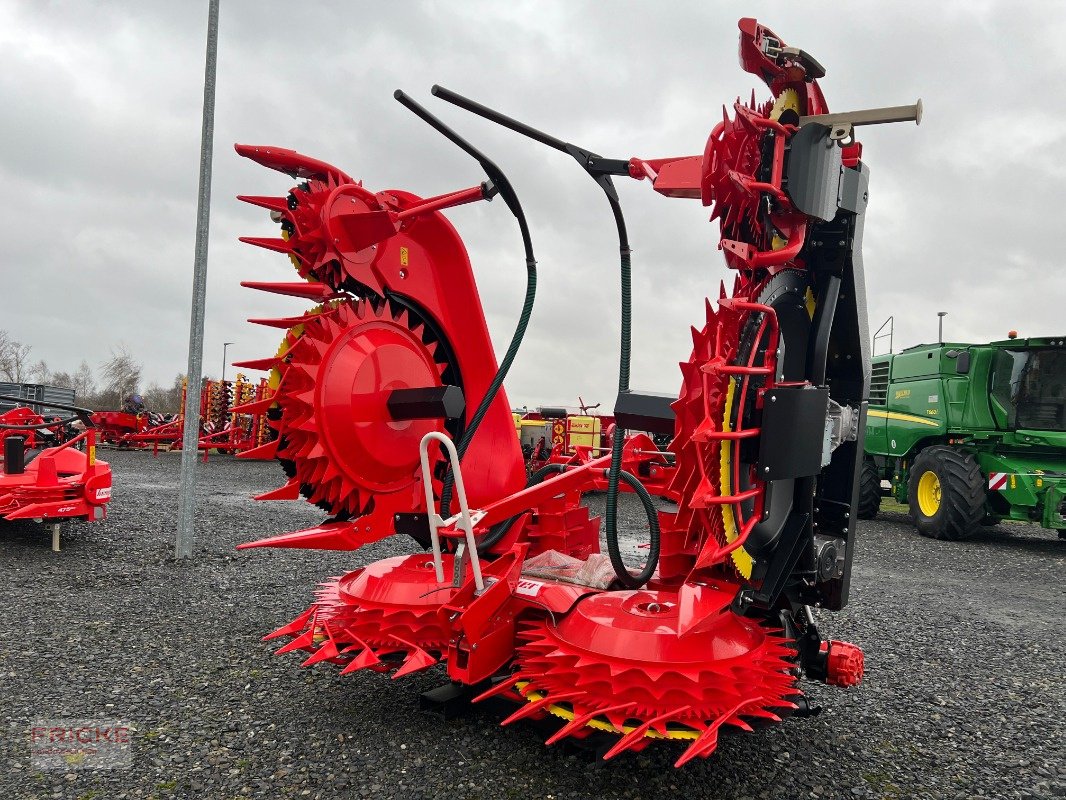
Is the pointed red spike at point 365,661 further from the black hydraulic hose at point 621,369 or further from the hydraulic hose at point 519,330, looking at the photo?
the black hydraulic hose at point 621,369

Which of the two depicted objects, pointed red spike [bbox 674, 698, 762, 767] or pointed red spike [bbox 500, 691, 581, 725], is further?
pointed red spike [bbox 500, 691, 581, 725]

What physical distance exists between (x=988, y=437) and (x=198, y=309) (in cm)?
982

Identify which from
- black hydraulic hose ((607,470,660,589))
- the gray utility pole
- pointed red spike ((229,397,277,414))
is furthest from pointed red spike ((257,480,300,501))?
the gray utility pole

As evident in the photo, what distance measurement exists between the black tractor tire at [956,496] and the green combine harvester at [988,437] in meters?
0.01

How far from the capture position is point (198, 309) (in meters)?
6.84

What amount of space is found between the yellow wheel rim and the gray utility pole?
949cm

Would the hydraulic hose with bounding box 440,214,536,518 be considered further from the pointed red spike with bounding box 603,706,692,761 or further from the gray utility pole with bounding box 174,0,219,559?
the gray utility pole with bounding box 174,0,219,559

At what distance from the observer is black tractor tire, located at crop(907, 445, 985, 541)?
31.4 feet

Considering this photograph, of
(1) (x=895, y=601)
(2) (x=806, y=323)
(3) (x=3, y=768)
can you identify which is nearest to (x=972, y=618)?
(1) (x=895, y=601)

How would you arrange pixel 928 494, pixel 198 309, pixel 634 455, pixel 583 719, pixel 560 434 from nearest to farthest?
pixel 583 719 → pixel 634 455 → pixel 198 309 → pixel 928 494 → pixel 560 434

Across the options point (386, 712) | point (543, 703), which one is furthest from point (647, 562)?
point (386, 712)

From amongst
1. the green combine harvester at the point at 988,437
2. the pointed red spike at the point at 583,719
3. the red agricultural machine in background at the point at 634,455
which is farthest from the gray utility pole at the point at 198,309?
the green combine harvester at the point at 988,437

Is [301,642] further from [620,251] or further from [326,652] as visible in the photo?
[620,251]

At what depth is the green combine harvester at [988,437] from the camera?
9.38 meters
